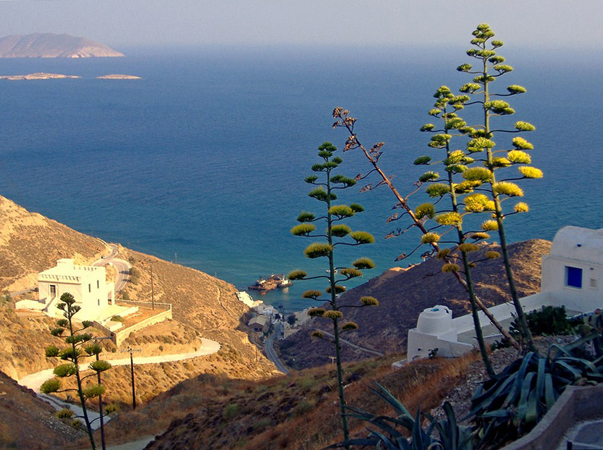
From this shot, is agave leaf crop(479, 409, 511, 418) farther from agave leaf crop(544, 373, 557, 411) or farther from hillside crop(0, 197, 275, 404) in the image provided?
hillside crop(0, 197, 275, 404)

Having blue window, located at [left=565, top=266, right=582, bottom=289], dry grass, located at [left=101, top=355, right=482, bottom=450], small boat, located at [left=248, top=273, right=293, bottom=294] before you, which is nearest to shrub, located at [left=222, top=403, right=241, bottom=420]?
dry grass, located at [left=101, top=355, right=482, bottom=450]

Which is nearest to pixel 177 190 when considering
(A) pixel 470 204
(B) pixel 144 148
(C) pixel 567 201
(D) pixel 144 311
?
(B) pixel 144 148

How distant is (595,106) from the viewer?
160375 mm

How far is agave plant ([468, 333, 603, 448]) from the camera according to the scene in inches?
360

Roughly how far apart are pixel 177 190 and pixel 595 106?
100 meters

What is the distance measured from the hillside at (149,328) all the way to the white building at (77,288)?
1.86 meters

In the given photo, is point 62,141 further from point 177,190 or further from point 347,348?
point 347,348

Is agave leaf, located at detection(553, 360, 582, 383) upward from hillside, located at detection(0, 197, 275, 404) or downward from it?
upward

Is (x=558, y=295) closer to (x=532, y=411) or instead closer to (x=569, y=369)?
(x=569, y=369)

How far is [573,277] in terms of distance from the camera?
2092 cm

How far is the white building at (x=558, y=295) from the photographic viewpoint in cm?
1864

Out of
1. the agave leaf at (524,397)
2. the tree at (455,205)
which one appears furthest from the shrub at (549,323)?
the agave leaf at (524,397)

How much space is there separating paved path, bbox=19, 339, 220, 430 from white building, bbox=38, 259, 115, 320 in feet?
14.6

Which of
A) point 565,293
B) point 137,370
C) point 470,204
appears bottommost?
point 137,370
